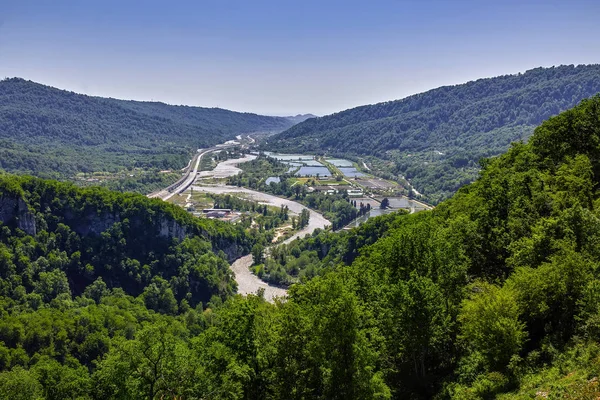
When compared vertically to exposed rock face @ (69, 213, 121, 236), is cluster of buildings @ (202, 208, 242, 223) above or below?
below

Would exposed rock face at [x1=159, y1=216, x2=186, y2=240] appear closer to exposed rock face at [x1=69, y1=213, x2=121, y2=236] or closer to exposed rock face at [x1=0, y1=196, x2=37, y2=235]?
exposed rock face at [x1=69, y1=213, x2=121, y2=236]

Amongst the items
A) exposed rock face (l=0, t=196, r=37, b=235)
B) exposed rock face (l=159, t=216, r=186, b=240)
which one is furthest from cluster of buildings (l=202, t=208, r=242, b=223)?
exposed rock face (l=0, t=196, r=37, b=235)

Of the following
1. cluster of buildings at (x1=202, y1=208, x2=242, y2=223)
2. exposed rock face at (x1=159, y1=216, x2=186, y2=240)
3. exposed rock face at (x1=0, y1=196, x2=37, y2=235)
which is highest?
exposed rock face at (x1=0, y1=196, x2=37, y2=235)

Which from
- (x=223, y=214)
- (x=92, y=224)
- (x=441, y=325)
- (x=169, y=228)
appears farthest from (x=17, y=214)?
(x=441, y=325)

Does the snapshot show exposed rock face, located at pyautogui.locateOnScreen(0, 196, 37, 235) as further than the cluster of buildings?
No

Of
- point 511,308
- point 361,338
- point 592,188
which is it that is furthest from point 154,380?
point 592,188

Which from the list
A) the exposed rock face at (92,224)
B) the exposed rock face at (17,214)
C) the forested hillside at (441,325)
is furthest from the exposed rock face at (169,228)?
the forested hillside at (441,325)

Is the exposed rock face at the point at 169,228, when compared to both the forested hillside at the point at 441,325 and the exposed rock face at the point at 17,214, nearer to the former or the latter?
the exposed rock face at the point at 17,214

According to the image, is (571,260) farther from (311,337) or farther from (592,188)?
A: (592,188)

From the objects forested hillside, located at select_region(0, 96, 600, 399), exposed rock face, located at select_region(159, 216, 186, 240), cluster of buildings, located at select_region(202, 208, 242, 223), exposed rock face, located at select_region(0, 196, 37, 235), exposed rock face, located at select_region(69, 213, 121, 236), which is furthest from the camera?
cluster of buildings, located at select_region(202, 208, 242, 223)
